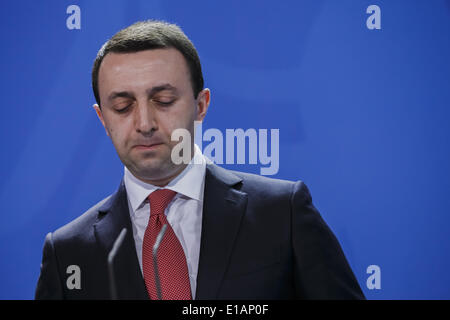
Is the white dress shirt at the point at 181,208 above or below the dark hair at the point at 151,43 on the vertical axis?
below

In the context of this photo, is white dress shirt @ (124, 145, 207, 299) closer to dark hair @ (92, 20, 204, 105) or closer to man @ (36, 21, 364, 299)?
man @ (36, 21, 364, 299)

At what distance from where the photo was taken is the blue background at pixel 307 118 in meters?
1.60

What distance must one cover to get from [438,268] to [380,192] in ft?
1.08

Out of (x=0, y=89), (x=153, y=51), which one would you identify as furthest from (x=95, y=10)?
(x=153, y=51)

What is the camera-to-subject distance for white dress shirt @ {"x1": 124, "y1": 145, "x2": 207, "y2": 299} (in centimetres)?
107

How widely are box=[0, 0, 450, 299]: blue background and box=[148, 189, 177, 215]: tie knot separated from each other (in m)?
0.56

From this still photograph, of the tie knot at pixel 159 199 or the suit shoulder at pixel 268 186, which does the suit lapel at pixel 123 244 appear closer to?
the tie knot at pixel 159 199

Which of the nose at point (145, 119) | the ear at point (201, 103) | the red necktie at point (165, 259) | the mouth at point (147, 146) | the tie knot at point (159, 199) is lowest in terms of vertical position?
the red necktie at point (165, 259)

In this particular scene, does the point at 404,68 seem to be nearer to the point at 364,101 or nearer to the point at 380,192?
the point at 364,101

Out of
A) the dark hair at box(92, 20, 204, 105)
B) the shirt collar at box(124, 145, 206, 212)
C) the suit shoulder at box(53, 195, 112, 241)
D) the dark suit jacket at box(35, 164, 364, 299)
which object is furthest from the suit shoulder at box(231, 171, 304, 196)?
the suit shoulder at box(53, 195, 112, 241)

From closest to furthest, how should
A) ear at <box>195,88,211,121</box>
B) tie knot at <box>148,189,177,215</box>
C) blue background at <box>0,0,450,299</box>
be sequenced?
tie knot at <box>148,189,177,215</box> → ear at <box>195,88,211,121</box> → blue background at <box>0,0,450,299</box>

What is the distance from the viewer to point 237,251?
104 cm

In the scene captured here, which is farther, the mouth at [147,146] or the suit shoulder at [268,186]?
the suit shoulder at [268,186]

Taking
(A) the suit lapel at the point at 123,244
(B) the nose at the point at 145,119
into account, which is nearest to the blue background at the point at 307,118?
(A) the suit lapel at the point at 123,244
